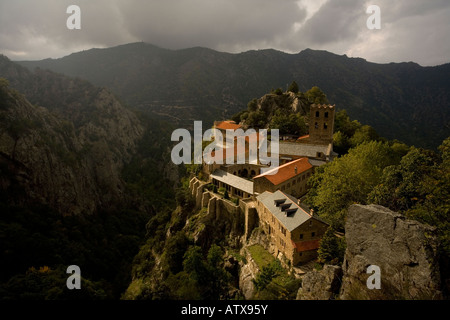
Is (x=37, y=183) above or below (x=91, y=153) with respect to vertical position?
below

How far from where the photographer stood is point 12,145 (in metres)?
72.3

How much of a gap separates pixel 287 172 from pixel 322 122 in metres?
17.1

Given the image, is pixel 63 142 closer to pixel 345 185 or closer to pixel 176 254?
pixel 176 254

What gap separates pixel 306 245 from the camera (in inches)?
1032

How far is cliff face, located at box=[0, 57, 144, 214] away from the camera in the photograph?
73125mm

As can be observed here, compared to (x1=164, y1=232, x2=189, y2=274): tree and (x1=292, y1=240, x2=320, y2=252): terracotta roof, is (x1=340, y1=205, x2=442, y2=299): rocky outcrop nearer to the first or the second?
(x1=292, y1=240, x2=320, y2=252): terracotta roof

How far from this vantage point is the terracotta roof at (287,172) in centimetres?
3668

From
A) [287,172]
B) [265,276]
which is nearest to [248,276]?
[265,276]

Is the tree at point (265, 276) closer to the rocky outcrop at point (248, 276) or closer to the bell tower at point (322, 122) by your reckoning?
the rocky outcrop at point (248, 276)

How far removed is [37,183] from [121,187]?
31.2 metres

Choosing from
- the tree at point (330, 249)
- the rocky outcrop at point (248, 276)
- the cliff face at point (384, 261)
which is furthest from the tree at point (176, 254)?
the cliff face at point (384, 261)

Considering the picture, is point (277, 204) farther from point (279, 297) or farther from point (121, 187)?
point (121, 187)

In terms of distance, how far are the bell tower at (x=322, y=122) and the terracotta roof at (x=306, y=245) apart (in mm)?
28245

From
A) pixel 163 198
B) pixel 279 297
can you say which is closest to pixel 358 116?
pixel 163 198
